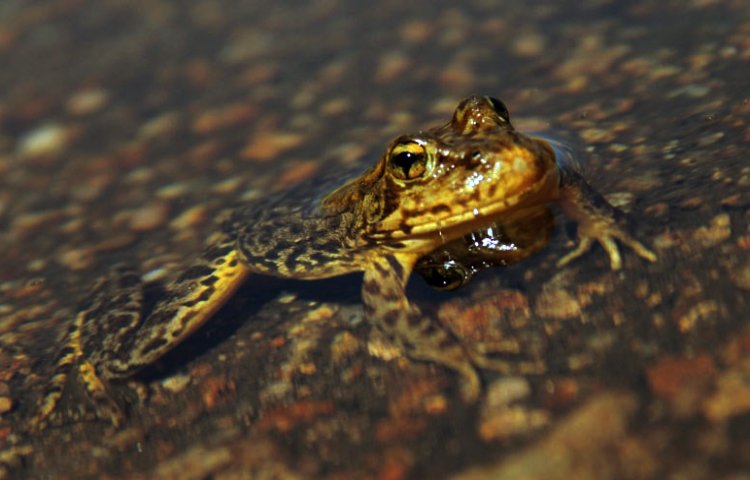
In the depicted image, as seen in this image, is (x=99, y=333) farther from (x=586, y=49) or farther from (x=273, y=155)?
(x=586, y=49)

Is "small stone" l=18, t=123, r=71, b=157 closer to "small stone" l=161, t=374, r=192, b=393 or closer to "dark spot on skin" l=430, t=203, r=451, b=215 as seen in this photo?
"small stone" l=161, t=374, r=192, b=393

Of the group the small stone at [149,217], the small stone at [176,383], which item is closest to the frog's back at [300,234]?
the small stone at [149,217]

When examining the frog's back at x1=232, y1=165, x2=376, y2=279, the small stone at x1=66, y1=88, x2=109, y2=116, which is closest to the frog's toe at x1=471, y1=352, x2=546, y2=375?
the frog's back at x1=232, y1=165, x2=376, y2=279

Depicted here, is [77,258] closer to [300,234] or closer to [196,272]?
[196,272]

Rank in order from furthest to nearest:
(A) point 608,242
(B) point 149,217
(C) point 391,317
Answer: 1. (B) point 149,217
2. (C) point 391,317
3. (A) point 608,242

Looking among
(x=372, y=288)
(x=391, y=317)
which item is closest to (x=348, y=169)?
(x=372, y=288)
